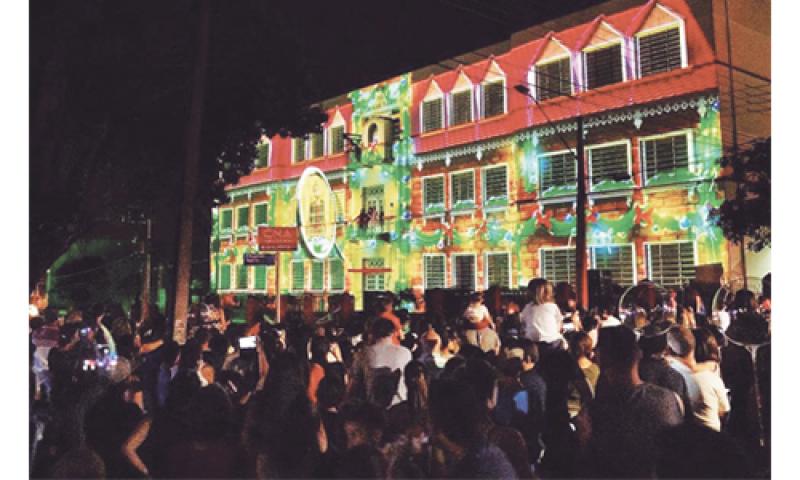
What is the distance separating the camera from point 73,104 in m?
9.60

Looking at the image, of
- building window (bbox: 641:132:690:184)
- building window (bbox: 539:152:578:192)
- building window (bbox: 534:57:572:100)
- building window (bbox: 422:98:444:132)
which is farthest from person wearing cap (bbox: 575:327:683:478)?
building window (bbox: 422:98:444:132)

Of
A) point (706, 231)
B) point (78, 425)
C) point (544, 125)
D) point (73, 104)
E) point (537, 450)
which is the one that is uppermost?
point (544, 125)

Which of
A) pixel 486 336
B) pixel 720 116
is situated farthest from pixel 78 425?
pixel 720 116

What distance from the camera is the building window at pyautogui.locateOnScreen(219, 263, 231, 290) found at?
127 feet

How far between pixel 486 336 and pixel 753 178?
14.8 metres

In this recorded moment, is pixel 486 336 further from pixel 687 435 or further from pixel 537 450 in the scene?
pixel 687 435

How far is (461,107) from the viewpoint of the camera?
84.0 ft

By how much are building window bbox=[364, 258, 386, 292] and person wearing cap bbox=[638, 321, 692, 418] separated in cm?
2262

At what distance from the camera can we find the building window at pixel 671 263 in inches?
738

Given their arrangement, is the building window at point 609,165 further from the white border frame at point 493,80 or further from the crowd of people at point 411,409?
the crowd of people at point 411,409

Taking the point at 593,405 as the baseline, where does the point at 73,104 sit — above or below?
above

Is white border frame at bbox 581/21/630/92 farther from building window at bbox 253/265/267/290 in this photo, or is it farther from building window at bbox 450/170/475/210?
building window at bbox 253/265/267/290

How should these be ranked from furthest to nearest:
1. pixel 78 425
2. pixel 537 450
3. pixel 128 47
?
1. pixel 128 47
2. pixel 537 450
3. pixel 78 425

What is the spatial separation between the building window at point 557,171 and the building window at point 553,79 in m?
2.12
